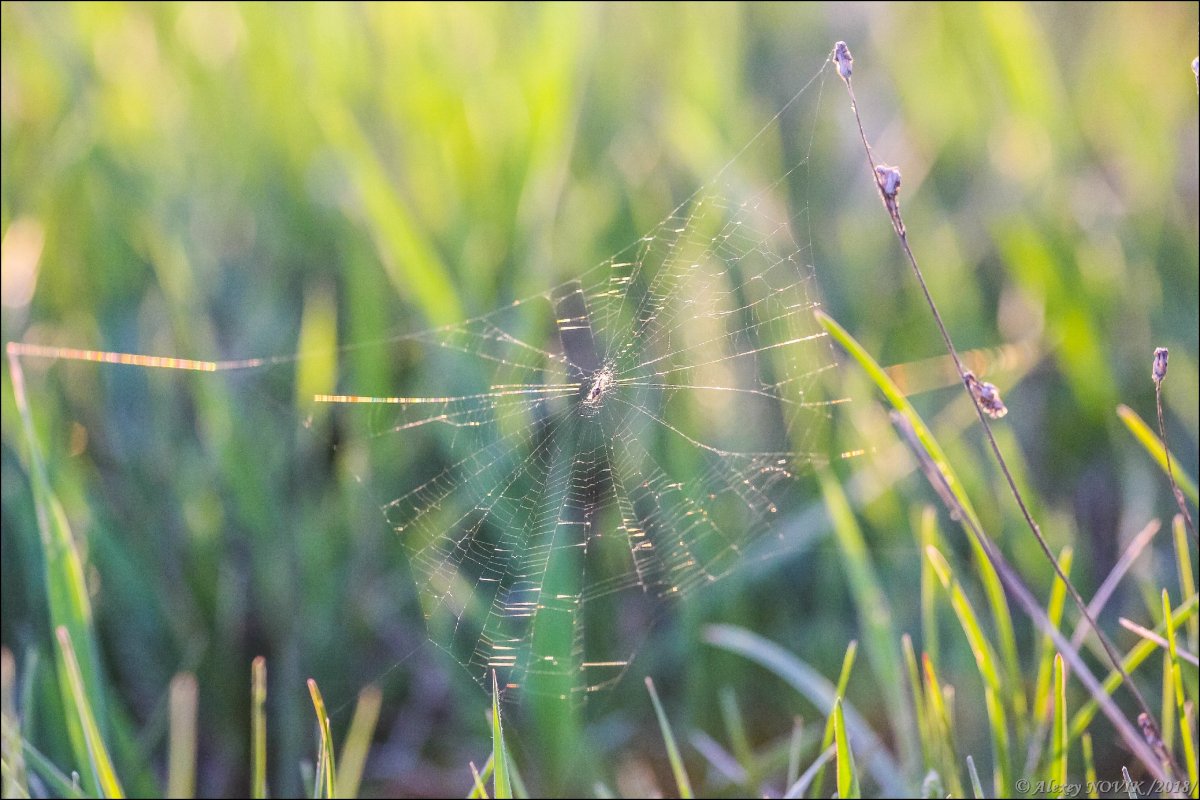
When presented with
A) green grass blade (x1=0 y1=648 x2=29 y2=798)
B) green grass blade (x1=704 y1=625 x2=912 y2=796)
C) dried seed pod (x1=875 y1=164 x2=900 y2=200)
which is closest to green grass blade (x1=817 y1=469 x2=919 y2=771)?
green grass blade (x1=704 y1=625 x2=912 y2=796)

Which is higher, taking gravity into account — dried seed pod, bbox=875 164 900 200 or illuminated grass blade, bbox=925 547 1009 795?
dried seed pod, bbox=875 164 900 200

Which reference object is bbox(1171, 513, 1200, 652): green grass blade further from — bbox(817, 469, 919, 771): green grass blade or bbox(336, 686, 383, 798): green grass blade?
bbox(336, 686, 383, 798): green grass blade

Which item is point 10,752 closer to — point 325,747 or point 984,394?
point 325,747

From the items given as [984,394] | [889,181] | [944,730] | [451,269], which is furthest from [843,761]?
[451,269]

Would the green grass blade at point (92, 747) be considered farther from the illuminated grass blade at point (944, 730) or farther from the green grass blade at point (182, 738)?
the illuminated grass blade at point (944, 730)

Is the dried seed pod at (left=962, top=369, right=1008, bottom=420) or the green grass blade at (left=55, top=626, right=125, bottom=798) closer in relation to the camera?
the dried seed pod at (left=962, top=369, right=1008, bottom=420)

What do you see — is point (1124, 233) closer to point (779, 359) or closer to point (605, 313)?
point (779, 359)

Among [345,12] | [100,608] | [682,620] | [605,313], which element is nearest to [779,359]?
[605,313]
